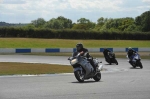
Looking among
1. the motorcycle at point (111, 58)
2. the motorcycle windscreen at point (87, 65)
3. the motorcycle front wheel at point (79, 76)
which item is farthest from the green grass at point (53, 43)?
the motorcycle front wheel at point (79, 76)

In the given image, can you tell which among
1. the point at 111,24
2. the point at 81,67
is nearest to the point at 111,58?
the point at 81,67

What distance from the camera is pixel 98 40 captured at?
238ft

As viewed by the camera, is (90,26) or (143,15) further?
(90,26)

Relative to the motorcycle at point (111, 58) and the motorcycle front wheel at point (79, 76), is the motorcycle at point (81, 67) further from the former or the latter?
the motorcycle at point (111, 58)

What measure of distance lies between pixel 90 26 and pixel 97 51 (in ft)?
446

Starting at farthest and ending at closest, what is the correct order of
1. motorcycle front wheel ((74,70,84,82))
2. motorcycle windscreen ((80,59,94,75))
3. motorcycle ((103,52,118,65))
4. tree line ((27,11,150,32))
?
1. tree line ((27,11,150,32))
2. motorcycle ((103,52,118,65))
3. motorcycle windscreen ((80,59,94,75))
4. motorcycle front wheel ((74,70,84,82))

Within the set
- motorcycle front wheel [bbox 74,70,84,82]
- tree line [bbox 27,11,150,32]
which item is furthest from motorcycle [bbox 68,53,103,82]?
tree line [bbox 27,11,150,32]

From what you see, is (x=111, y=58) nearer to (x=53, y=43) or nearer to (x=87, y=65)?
(x=87, y=65)

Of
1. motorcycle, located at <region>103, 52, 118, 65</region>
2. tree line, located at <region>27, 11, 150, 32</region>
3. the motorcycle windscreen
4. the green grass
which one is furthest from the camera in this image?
tree line, located at <region>27, 11, 150, 32</region>

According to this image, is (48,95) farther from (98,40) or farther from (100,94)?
(98,40)

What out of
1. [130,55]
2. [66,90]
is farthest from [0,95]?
[130,55]

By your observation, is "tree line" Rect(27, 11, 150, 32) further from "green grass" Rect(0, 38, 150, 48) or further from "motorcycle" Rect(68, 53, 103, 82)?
"motorcycle" Rect(68, 53, 103, 82)

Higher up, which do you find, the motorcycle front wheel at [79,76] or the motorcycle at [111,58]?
the motorcycle front wheel at [79,76]

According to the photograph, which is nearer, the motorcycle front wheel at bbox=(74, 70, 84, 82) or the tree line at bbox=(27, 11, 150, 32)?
the motorcycle front wheel at bbox=(74, 70, 84, 82)
